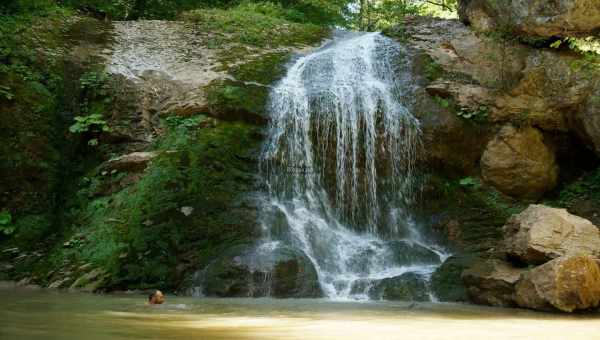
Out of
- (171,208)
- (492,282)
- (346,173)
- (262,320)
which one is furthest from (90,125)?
(492,282)

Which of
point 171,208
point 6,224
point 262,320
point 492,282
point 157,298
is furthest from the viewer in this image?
point 6,224

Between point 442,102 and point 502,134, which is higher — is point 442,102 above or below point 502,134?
above

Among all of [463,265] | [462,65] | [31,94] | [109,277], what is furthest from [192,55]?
[463,265]

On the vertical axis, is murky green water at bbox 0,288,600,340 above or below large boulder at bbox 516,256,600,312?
below

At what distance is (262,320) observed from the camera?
4.93 meters

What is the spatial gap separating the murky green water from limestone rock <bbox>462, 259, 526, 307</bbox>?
1.66 feet

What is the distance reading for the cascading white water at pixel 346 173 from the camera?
9.08 metres

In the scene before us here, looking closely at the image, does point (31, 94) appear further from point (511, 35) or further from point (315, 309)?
point (511, 35)

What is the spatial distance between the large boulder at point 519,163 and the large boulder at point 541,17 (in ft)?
6.87

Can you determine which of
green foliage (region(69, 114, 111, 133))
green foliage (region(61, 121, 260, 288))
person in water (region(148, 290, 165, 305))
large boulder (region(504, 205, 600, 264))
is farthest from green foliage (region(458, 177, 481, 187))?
green foliage (region(69, 114, 111, 133))

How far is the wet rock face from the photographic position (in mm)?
7836

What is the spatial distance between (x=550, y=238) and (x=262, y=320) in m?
4.16

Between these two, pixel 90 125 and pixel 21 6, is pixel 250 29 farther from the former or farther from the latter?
pixel 90 125

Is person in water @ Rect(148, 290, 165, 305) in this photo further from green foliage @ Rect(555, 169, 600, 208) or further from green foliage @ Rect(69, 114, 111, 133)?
green foliage @ Rect(555, 169, 600, 208)
